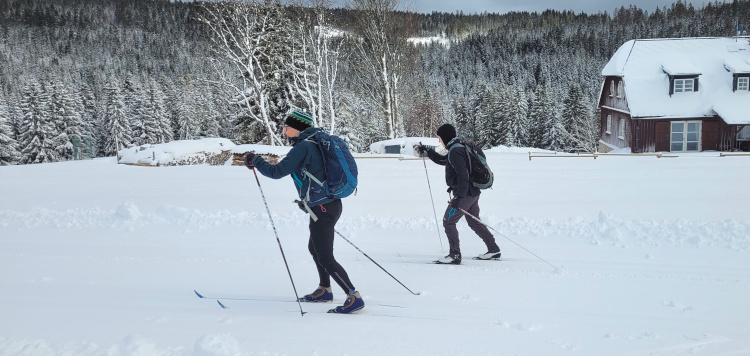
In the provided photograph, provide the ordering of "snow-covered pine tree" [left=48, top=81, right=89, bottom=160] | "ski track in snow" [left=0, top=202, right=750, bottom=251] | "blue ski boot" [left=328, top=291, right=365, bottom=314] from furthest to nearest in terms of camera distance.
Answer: "snow-covered pine tree" [left=48, top=81, right=89, bottom=160] → "ski track in snow" [left=0, top=202, right=750, bottom=251] → "blue ski boot" [left=328, top=291, right=365, bottom=314]

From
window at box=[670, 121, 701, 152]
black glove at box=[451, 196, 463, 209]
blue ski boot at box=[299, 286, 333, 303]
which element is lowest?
window at box=[670, 121, 701, 152]

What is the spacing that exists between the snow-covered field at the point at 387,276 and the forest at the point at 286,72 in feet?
51.1

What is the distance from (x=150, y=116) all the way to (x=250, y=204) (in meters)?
53.4

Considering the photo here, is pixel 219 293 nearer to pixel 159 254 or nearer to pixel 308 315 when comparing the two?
pixel 308 315

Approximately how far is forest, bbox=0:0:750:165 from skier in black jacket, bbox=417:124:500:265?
63.8 ft

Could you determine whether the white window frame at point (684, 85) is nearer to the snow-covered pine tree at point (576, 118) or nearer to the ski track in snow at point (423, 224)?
the ski track in snow at point (423, 224)

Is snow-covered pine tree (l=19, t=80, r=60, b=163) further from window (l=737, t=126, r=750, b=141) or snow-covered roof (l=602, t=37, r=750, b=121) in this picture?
window (l=737, t=126, r=750, b=141)

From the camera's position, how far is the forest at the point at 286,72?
88.3 ft

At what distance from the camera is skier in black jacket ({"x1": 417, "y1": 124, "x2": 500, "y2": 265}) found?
6.48m

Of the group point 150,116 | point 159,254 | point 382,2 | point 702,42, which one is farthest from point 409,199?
point 150,116

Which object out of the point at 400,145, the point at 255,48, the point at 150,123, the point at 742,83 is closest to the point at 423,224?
the point at 400,145

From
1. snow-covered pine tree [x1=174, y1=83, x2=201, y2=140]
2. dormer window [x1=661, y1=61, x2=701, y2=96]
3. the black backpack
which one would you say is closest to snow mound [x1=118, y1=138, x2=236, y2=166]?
the black backpack

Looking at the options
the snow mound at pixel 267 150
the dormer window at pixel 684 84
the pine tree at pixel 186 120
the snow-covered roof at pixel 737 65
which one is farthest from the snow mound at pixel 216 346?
the pine tree at pixel 186 120

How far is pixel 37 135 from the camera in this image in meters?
51.3
